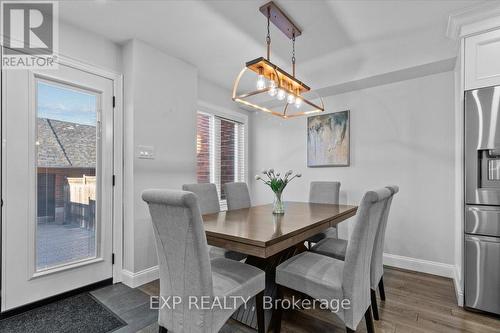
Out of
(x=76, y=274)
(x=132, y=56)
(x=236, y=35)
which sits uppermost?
(x=236, y=35)

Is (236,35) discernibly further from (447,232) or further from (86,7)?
(447,232)

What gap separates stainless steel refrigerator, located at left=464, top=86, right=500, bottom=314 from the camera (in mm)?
2084

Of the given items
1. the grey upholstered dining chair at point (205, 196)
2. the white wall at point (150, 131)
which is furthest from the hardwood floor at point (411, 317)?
the grey upholstered dining chair at point (205, 196)

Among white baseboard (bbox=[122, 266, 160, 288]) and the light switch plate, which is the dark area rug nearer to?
white baseboard (bbox=[122, 266, 160, 288])

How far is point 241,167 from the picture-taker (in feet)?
15.2

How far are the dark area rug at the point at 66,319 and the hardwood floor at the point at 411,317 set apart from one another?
16.4 inches

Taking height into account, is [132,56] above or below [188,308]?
above

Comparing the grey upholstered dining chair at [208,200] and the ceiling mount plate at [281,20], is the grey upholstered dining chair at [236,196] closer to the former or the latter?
the grey upholstered dining chair at [208,200]

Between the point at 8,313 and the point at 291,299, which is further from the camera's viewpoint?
the point at 291,299

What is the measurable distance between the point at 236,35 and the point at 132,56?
1.15m

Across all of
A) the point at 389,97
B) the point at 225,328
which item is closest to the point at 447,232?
the point at 389,97

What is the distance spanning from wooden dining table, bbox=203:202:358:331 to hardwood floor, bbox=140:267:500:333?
0.25m

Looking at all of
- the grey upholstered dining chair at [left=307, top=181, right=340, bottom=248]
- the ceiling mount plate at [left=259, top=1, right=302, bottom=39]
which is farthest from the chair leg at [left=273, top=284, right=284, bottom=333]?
the ceiling mount plate at [left=259, top=1, right=302, bottom=39]

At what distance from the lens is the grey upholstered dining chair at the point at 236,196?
3033 millimetres
